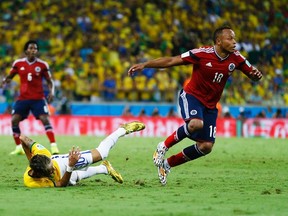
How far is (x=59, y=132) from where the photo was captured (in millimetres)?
32219

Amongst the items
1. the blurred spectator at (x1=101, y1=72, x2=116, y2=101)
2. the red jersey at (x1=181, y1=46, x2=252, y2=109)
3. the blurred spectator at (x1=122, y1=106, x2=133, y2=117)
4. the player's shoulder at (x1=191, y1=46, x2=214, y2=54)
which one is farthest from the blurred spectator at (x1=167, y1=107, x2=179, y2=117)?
the player's shoulder at (x1=191, y1=46, x2=214, y2=54)

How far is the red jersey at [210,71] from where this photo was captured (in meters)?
12.7

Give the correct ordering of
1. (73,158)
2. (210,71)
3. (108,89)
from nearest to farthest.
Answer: (73,158) < (210,71) < (108,89)

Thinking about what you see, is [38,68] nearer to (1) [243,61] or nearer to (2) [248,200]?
(1) [243,61]

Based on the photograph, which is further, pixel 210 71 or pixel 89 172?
pixel 210 71

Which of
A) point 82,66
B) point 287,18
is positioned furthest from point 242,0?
point 82,66

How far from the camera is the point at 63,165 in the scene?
12.0m

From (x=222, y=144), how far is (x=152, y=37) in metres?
11.2

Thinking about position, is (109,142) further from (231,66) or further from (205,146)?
(231,66)

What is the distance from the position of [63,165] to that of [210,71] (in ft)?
9.07

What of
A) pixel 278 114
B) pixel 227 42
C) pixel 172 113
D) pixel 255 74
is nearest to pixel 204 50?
pixel 227 42

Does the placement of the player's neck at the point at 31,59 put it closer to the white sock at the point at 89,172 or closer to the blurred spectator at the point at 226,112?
the white sock at the point at 89,172

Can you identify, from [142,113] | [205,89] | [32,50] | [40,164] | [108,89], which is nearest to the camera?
[40,164]

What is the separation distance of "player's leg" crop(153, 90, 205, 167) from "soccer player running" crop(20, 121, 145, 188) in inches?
23.8
